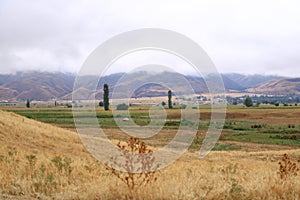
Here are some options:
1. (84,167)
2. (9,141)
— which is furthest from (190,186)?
(9,141)

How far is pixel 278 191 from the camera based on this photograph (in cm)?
894

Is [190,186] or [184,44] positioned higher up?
[184,44]

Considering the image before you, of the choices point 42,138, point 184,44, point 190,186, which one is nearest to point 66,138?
point 42,138

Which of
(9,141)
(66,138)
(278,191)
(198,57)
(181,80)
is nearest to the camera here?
(278,191)

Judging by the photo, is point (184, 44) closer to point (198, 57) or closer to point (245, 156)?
point (198, 57)

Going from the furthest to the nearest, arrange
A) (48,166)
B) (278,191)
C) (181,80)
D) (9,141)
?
1. (9,141)
2. (181,80)
3. (48,166)
4. (278,191)

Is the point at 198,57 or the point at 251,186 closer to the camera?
the point at 251,186

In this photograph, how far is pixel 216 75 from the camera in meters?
12.2

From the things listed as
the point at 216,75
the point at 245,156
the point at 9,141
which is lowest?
Result: the point at 245,156

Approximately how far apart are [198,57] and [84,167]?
5.40 metres

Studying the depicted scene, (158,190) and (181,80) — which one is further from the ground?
(181,80)

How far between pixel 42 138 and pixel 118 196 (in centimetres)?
1863

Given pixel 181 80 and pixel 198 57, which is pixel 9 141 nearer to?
pixel 181 80

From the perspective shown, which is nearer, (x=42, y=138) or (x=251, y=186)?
(x=251, y=186)
